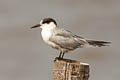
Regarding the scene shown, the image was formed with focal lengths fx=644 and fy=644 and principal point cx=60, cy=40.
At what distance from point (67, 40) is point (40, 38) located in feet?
21.2

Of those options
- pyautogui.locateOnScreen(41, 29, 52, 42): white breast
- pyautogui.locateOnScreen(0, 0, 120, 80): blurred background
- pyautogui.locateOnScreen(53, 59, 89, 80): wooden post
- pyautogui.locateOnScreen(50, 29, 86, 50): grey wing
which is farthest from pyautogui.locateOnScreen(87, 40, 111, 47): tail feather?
pyautogui.locateOnScreen(0, 0, 120, 80): blurred background

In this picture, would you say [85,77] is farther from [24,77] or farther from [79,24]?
[79,24]

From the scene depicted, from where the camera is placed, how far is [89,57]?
1386cm

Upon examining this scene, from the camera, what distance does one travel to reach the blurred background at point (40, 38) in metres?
13.0

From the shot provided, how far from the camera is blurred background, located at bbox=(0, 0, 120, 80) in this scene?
1300 cm

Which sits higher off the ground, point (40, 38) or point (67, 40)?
point (40, 38)

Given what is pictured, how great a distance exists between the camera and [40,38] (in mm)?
14766

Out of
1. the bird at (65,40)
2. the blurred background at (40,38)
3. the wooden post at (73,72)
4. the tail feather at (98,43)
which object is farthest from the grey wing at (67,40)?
the blurred background at (40,38)

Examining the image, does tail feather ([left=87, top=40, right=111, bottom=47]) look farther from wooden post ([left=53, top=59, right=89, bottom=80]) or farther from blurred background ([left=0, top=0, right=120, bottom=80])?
blurred background ([left=0, top=0, right=120, bottom=80])

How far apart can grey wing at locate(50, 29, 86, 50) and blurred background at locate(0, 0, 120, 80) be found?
3.94 metres

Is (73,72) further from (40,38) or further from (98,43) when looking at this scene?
(40,38)

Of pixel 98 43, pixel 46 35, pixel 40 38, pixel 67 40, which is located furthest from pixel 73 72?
pixel 40 38

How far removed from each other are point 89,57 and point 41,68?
1.39 metres

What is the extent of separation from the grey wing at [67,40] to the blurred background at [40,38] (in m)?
3.94
